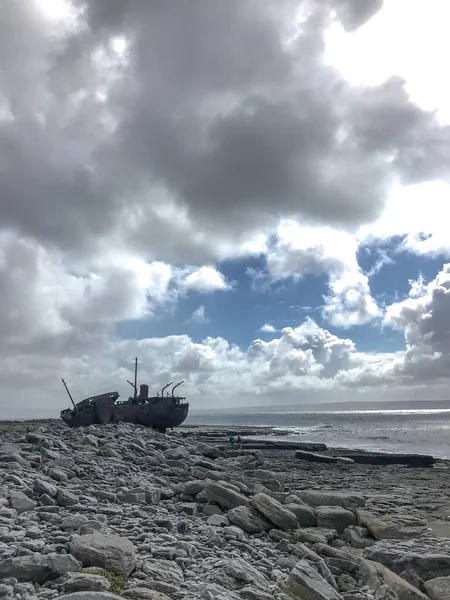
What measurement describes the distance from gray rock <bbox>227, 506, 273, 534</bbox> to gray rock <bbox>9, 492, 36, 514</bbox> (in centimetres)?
441

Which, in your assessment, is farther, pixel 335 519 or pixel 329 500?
pixel 329 500

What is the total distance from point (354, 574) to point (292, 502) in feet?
17.5

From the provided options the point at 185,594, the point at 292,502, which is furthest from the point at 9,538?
the point at 292,502

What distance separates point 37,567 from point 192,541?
139 inches

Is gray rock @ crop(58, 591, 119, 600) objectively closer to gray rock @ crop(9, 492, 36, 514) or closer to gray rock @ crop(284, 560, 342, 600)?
gray rock @ crop(284, 560, 342, 600)

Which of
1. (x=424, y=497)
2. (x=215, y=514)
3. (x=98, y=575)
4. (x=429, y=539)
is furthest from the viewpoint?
(x=424, y=497)

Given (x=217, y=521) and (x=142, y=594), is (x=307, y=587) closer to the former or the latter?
(x=142, y=594)

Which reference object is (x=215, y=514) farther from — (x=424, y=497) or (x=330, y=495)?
(x=424, y=497)

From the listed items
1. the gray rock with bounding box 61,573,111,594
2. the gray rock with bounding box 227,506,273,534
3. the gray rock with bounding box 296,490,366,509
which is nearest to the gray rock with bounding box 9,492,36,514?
the gray rock with bounding box 61,573,111,594

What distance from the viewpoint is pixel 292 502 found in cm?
1473

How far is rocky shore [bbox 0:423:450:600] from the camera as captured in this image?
6.88 m

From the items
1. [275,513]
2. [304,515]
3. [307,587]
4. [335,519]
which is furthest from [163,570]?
[335,519]

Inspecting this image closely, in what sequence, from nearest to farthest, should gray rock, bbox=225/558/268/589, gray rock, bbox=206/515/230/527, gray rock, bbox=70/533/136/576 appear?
1. gray rock, bbox=70/533/136/576
2. gray rock, bbox=225/558/268/589
3. gray rock, bbox=206/515/230/527

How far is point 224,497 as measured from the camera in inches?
510
